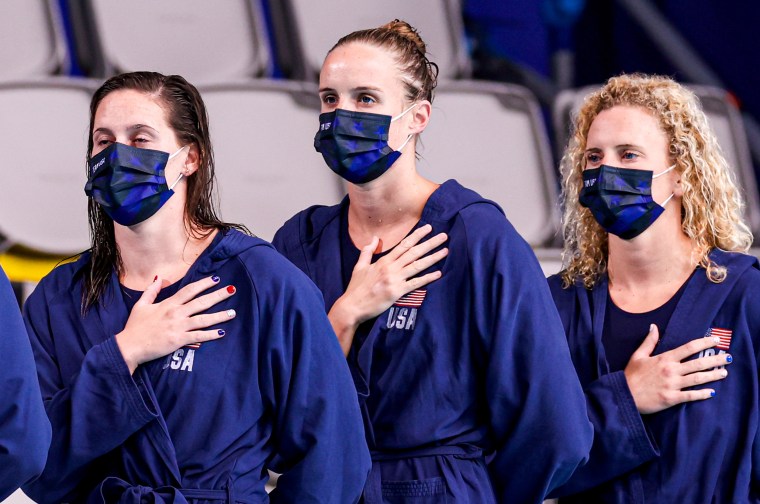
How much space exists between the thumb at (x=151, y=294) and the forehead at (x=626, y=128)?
982mm

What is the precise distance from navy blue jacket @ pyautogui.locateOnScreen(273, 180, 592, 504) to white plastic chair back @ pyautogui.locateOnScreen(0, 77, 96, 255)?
4.61ft

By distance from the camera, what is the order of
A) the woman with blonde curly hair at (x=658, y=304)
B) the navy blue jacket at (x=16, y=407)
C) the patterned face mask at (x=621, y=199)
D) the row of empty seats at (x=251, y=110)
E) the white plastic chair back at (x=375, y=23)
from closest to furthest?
the navy blue jacket at (x=16, y=407), the woman with blonde curly hair at (x=658, y=304), the patterned face mask at (x=621, y=199), the row of empty seats at (x=251, y=110), the white plastic chair back at (x=375, y=23)

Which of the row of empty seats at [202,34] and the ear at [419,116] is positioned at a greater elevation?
the row of empty seats at [202,34]

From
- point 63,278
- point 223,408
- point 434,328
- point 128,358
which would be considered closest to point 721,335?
point 434,328

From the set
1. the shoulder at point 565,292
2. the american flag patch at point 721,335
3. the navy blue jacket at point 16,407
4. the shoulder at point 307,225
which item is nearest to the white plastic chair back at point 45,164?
the shoulder at point 307,225

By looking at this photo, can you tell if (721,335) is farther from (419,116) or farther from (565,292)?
(419,116)

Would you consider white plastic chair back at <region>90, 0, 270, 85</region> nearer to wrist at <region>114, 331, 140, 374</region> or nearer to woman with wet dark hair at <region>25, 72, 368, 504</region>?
woman with wet dark hair at <region>25, 72, 368, 504</region>

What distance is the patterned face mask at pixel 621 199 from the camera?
2.63 metres

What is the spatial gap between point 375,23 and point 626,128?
1.94 m

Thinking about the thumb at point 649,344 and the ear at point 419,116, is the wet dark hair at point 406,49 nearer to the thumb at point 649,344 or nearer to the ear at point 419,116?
the ear at point 419,116

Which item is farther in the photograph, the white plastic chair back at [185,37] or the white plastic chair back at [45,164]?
the white plastic chair back at [185,37]

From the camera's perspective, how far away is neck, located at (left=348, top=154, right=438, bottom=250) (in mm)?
2473

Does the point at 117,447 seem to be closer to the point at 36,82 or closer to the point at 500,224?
the point at 500,224

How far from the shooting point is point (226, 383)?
84.5 inches
